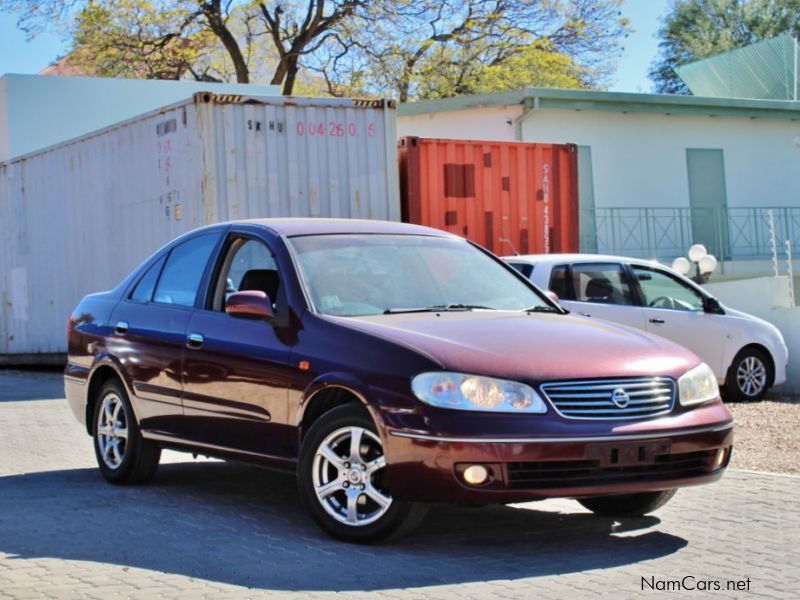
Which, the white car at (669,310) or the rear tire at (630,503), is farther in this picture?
the white car at (669,310)

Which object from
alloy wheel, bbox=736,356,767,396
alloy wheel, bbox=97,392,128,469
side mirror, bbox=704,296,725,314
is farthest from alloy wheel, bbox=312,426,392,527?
alloy wheel, bbox=736,356,767,396

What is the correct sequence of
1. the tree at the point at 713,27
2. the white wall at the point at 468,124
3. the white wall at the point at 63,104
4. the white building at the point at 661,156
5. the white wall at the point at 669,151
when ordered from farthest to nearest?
the tree at the point at 713,27 → the white wall at the point at 63,104 → the white wall at the point at 669,151 → the white building at the point at 661,156 → the white wall at the point at 468,124

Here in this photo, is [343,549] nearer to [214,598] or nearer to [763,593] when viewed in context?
→ [214,598]

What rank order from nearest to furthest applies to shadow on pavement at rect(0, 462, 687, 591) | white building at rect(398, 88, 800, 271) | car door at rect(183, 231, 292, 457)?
shadow on pavement at rect(0, 462, 687, 591)
car door at rect(183, 231, 292, 457)
white building at rect(398, 88, 800, 271)

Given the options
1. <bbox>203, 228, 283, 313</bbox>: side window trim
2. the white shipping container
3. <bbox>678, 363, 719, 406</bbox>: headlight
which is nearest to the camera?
<bbox>678, 363, 719, 406</bbox>: headlight

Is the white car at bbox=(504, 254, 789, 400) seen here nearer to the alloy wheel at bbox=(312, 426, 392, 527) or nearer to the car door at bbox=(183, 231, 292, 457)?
the car door at bbox=(183, 231, 292, 457)

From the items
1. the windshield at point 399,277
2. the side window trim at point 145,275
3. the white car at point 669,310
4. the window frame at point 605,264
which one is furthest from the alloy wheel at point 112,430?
the window frame at point 605,264

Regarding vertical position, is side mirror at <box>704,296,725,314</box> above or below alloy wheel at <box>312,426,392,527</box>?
above

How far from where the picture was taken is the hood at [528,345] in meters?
6.04

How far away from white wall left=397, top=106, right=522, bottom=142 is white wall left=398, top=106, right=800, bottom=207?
0.06 feet

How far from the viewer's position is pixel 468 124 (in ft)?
78.6

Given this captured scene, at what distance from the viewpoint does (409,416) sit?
19.5 ft

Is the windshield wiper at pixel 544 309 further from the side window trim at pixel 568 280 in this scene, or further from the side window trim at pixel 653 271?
the side window trim at pixel 653 271

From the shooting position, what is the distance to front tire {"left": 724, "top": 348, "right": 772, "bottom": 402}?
1382cm
